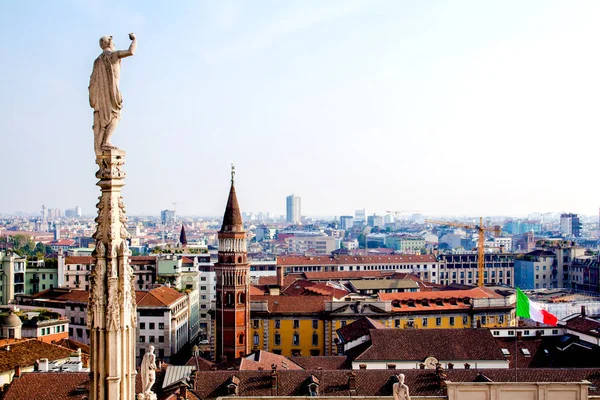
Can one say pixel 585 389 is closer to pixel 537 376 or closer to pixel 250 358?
pixel 537 376

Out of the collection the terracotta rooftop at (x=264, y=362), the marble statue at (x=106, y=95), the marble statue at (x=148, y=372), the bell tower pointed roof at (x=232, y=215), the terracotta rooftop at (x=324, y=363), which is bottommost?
the terracotta rooftop at (x=324, y=363)

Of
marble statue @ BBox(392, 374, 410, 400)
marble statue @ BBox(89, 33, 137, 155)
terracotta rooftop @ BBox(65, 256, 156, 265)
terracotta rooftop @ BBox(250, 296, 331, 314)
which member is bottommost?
terracotta rooftop @ BBox(250, 296, 331, 314)

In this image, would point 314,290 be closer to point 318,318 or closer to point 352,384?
point 318,318

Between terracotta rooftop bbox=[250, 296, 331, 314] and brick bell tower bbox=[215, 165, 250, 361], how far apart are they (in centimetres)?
537

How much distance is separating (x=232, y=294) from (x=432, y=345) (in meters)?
14.2

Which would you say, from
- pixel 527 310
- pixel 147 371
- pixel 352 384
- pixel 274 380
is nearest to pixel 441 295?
pixel 352 384

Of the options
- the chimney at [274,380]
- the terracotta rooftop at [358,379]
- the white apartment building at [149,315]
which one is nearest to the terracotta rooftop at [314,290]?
the white apartment building at [149,315]

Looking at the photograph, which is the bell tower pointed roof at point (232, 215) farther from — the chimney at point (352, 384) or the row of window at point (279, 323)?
the chimney at point (352, 384)

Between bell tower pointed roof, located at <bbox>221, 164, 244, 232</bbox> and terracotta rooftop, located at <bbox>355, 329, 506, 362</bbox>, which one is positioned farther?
bell tower pointed roof, located at <bbox>221, 164, 244, 232</bbox>

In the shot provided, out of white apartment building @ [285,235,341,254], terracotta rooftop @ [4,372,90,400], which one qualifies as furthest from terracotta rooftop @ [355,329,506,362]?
white apartment building @ [285,235,341,254]

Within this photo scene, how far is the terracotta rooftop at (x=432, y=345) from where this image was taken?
39.0 m

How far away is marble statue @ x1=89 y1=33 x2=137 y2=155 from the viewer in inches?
287

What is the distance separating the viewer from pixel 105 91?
7.31m

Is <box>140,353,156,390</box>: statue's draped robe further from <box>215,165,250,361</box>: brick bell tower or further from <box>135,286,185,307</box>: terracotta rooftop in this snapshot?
<box>135,286,185,307</box>: terracotta rooftop
